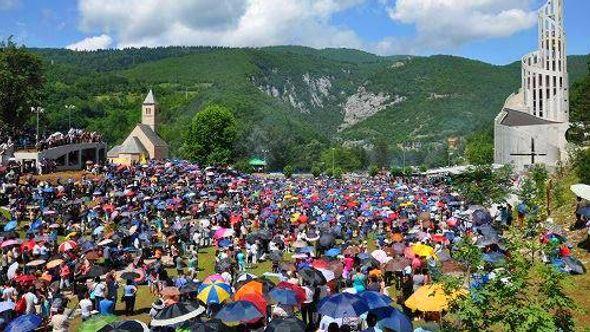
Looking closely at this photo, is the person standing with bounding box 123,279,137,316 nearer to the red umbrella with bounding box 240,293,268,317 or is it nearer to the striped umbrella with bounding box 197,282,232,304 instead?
the striped umbrella with bounding box 197,282,232,304

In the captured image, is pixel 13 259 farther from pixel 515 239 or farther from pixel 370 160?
pixel 370 160

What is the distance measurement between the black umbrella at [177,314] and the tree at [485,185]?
2306 cm

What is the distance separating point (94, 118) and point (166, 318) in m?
141

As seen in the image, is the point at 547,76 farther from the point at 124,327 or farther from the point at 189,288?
the point at 124,327

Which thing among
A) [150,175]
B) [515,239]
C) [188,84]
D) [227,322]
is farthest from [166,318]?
[188,84]

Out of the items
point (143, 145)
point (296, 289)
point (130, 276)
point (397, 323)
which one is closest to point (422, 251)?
point (296, 289)

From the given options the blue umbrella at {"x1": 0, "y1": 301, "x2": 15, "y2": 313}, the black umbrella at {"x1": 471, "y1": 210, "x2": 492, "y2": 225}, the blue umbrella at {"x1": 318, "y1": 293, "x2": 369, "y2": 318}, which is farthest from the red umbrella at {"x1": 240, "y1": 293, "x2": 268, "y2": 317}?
the black umbrella at {"x1": 471, "y1": 210, "x2": 492, "y2": 225}

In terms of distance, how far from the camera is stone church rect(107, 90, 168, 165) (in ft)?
239

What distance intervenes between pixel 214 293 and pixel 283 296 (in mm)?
1532

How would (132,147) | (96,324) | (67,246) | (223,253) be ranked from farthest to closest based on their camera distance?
(132,147)
(223,253)
(67,246)
(96,324)

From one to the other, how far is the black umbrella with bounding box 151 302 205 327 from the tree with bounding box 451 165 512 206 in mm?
23064

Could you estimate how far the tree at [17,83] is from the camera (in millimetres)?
53250

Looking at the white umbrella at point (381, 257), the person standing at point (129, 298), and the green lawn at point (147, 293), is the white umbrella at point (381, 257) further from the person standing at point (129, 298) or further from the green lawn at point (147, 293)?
the person standing at point (129, 298)

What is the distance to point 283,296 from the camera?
12430 mm
